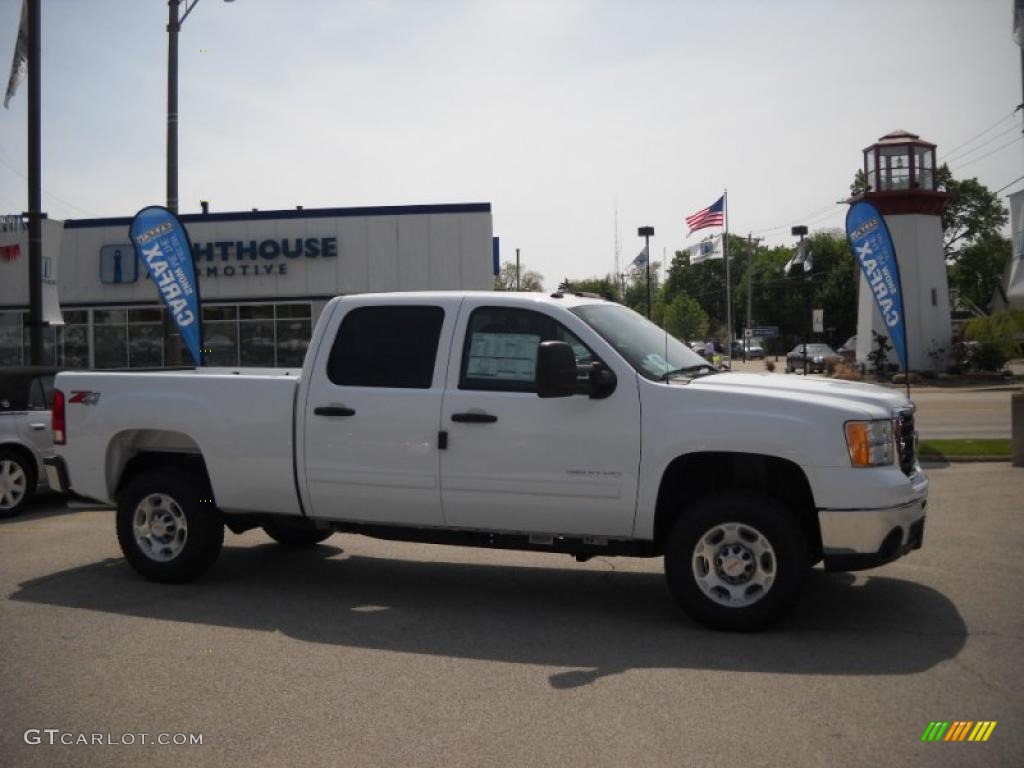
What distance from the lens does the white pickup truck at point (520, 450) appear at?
5.76m

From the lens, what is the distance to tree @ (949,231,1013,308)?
76062mm

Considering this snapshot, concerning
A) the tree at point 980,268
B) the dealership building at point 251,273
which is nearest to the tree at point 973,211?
the tree at point 980,268

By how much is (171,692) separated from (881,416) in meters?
4.27

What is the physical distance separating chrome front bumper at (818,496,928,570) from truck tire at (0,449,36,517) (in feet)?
28.2

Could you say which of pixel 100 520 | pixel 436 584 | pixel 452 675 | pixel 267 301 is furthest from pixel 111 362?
pixel 452 675

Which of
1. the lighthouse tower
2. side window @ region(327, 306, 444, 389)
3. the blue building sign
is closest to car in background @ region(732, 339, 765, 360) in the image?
the lighthouse tower

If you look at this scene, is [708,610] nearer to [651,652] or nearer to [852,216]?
[651,652]

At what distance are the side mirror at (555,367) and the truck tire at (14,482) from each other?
7.26 metres

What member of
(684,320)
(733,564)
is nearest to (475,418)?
(733,564)

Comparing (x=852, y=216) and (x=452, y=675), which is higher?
(x=852, y=216)

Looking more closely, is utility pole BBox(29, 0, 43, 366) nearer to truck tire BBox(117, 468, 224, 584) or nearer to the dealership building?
truck tire BBox(117, 468, 224, 584)

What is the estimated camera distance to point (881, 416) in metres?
5.77

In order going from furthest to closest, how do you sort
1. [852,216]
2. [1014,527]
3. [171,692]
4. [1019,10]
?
[852,216] < [1019,10] < [1014,527] < [171,692]

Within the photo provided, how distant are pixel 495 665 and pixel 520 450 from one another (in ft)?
4.65
